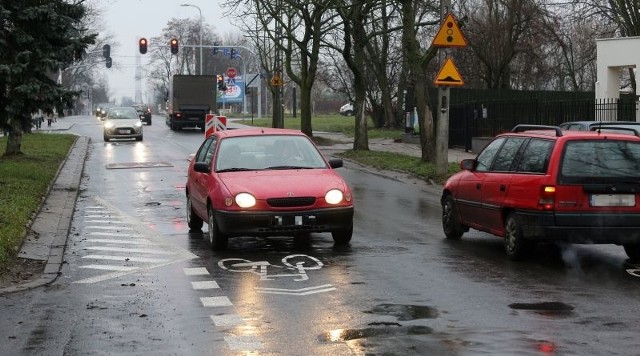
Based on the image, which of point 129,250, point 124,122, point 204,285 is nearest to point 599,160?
point 204,285

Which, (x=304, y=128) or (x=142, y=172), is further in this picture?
(x=304, y=128)

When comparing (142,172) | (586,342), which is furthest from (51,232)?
(142,172)

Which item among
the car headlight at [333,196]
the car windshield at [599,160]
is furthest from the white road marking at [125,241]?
the car windshield at [599,160]

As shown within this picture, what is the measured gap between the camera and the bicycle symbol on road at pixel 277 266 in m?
10.4

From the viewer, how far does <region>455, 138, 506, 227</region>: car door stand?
12539 millimetres

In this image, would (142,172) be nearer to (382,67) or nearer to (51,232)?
(51,232)

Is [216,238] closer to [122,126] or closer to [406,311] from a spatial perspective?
[406,311]

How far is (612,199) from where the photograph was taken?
10750 mm

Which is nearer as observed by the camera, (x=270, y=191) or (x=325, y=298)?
(x=325, y=298)

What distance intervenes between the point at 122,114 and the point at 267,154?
114ft

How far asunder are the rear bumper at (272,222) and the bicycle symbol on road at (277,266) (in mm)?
357

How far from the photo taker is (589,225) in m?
10.7

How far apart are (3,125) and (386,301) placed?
1370 centimetres

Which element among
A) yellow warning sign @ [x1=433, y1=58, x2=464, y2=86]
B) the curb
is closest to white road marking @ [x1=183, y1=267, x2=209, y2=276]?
the curb
